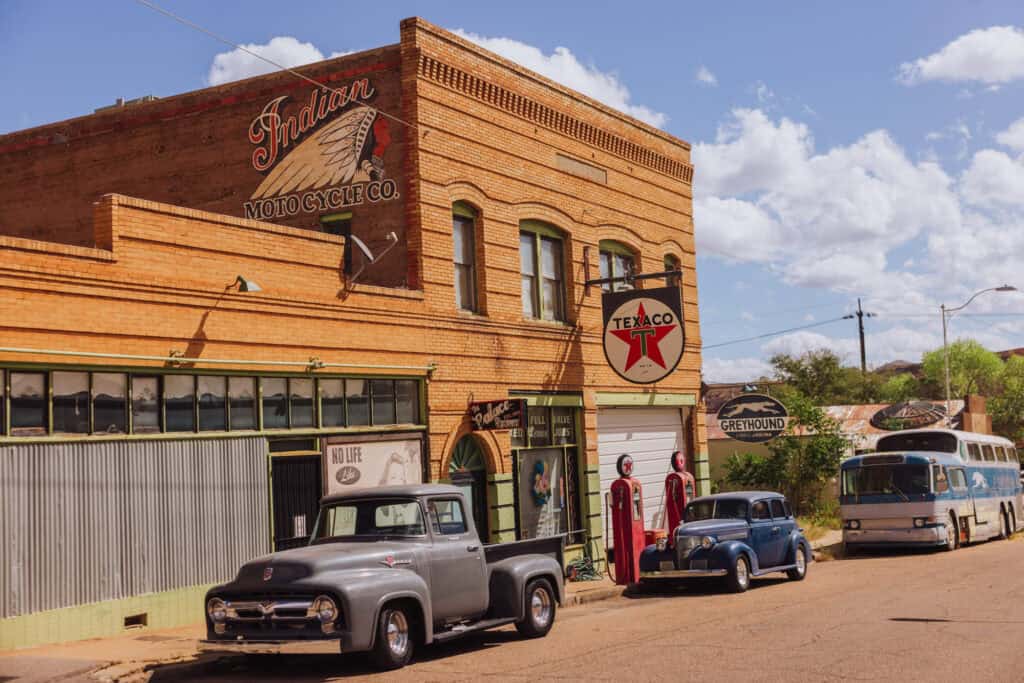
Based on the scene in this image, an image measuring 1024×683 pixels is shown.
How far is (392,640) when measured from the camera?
1132 centimetres

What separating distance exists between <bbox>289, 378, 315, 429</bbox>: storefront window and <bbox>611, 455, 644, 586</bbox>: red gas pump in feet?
18.2

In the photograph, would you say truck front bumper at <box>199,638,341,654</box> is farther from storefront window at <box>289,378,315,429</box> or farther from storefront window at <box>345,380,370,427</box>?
storefront window at <box>345,380,370,427</box>

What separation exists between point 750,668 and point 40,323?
8.74 meters

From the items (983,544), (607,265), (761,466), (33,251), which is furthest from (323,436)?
(761,466)

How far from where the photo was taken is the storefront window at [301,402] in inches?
672

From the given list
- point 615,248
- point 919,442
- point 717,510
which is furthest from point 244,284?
point 919,442

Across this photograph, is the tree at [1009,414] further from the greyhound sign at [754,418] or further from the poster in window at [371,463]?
the poster in window at [371,463]

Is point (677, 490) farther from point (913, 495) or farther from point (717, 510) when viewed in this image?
point (913, 495)

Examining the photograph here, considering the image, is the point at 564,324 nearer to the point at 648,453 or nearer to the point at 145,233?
the point at 648,453

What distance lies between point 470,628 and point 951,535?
58.6ft

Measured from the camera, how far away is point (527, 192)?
22.9m

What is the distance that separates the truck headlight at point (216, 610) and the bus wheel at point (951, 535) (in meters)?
20.0

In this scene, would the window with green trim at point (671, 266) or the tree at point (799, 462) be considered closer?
the window with green trim at point (671, 266)

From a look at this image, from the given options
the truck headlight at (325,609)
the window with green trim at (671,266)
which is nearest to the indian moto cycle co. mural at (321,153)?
the window with green trim at (671,266)
